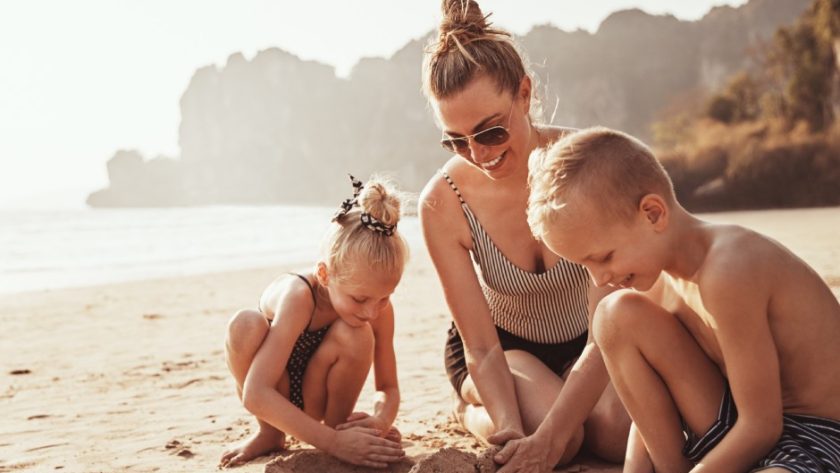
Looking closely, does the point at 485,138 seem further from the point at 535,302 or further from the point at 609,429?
the point at 609,429

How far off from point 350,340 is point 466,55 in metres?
1.25

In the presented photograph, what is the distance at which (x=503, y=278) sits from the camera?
364cm

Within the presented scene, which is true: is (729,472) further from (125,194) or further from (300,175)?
(125,194)

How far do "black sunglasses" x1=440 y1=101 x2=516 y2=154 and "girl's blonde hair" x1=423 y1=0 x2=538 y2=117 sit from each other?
15 centimetres

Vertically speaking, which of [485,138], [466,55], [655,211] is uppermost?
[466,55]

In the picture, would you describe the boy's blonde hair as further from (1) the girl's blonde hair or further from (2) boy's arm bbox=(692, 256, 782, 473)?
(1) the girl's blonde hair

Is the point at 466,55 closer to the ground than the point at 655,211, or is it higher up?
higher up

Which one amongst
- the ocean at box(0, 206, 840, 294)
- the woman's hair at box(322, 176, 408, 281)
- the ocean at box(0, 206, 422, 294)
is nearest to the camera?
the woman's hair at box(322, 176, 408, 281)

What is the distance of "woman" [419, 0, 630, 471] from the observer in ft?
10.4

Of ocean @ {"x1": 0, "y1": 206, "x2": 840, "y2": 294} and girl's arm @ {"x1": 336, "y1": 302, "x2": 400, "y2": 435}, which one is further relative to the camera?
ocean @ {"x1": 0, "y1": 206, "x2": 840, "y2": 294}

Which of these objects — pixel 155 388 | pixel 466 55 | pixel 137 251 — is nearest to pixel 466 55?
pixel 466 55

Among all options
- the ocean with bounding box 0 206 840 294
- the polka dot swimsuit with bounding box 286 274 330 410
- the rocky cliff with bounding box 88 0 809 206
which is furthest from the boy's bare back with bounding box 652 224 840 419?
the rocky cliff with bounding box 88 0 809 206

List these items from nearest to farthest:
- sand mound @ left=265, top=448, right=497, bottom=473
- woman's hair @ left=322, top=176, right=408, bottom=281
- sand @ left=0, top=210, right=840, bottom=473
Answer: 1. sand mound @ left=265, top=448, right=497, bottom=473
2. woman's hair @ left=322, top=176, right=408, bottom=281
3. sand @ left=0, top=210, right=840, bottom=473

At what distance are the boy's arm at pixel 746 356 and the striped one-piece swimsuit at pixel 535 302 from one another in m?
1.28
